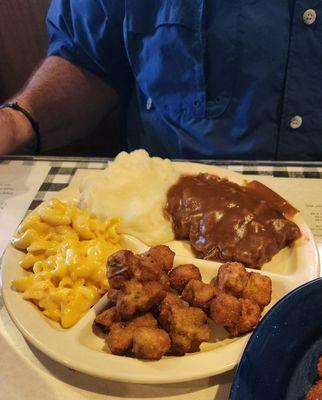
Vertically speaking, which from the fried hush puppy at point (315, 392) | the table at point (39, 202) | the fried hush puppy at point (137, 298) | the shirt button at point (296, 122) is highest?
the shirt button at point (296, 122)

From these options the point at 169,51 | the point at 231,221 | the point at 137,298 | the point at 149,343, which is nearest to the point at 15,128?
the point at 169,51

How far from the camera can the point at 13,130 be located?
2.05 metres

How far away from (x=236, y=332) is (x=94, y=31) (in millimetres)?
1609

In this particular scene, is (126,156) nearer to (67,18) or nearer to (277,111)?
(277,111)

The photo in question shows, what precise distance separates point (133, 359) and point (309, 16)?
1.43m

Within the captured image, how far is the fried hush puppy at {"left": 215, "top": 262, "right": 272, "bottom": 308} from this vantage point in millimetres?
1142

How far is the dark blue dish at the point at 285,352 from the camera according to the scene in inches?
35.3

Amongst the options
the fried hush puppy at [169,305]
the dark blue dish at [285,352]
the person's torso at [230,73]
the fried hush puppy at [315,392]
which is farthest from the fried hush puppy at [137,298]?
the person's torso at [230,73]

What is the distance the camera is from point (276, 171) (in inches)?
72.2

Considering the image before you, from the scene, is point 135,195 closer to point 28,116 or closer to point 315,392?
point 315,392

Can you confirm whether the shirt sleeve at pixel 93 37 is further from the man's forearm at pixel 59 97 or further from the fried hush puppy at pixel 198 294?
the fried hush puppy at pixel 198 294

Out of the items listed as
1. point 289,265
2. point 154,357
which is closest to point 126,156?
point 289,265

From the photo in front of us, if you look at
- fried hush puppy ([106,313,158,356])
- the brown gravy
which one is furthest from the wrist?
fried hush puppy ([106,313,158,356])

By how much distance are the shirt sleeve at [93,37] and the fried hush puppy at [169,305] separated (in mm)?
1315
